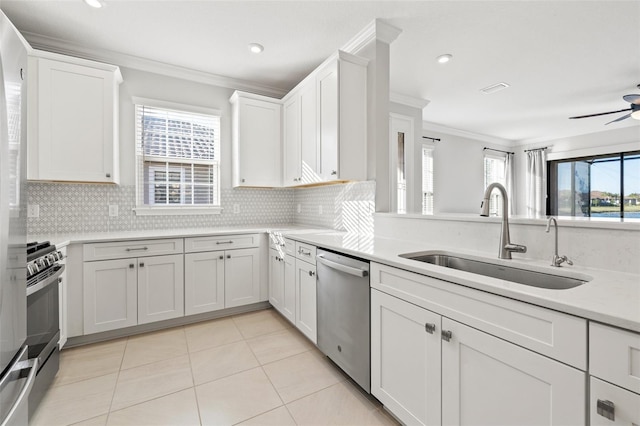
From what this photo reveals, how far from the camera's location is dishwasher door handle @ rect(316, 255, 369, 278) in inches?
68.1

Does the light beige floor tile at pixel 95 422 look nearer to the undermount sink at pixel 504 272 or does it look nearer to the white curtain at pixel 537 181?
the undermount sink at pixel 504 272

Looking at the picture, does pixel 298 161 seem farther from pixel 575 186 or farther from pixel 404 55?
pixel 575 186

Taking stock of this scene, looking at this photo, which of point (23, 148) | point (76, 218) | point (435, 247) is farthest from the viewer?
point (76, 218)

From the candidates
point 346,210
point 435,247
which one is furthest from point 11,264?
point 346,210

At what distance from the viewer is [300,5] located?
2.23 m

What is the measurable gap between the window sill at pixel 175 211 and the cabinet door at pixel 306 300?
1547mm

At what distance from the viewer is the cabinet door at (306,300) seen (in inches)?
91.2

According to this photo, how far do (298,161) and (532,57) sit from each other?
2844 millimetres

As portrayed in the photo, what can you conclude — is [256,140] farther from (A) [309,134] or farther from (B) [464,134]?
(B) [464,134]

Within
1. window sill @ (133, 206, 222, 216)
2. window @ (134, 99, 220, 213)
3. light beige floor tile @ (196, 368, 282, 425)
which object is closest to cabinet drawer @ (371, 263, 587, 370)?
light beige floor tile @ (196, 368, 282, 425)

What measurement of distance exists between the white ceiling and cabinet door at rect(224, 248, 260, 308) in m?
2.12

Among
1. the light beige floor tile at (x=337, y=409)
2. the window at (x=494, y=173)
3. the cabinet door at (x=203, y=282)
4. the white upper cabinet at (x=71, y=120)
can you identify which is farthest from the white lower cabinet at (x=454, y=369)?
the window at (x=494, y=173)

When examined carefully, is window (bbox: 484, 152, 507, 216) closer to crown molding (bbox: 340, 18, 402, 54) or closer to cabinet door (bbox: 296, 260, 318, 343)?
crown molding (bbox: 340, 18, 402, 54)


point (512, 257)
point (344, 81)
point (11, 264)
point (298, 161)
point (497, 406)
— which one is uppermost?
point (344, 81)
